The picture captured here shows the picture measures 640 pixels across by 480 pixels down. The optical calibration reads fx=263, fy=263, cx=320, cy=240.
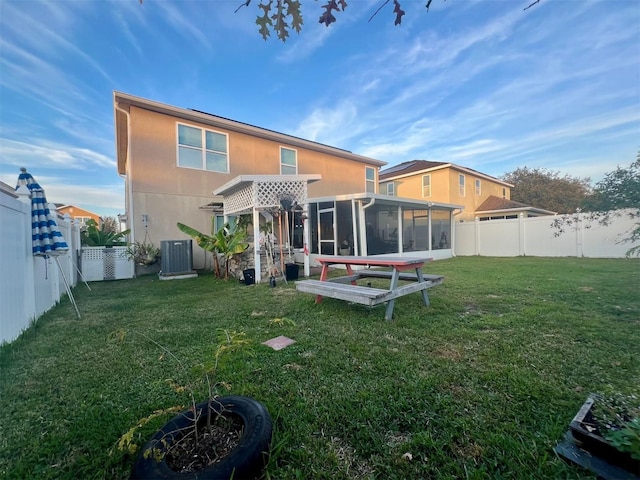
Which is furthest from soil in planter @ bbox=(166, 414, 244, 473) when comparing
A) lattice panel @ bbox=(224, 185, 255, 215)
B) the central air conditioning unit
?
the central air conditioning unit

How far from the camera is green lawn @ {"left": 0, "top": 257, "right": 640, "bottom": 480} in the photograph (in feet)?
5.37

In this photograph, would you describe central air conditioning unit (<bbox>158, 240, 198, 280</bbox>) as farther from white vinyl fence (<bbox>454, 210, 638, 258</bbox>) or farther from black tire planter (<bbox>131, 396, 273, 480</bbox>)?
white vinyl fence (<bbox>454, 210, 638, 258</bbox>)

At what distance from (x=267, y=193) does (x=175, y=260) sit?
434 centimetres

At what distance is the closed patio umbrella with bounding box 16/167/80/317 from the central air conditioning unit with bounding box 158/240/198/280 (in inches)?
188

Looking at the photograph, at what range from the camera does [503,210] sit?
19891 millimetres

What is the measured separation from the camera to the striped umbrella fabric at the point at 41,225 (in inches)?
172

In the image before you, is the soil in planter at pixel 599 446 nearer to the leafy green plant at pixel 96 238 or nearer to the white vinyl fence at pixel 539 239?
the white vinyl fence at pixel 539 239

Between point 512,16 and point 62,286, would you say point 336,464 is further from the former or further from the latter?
point 62,286

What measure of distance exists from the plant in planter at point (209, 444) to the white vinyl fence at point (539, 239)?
47.4ft

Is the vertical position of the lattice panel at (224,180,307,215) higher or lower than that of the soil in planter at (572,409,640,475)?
higher

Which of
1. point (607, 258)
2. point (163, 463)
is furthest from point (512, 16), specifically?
point (607, 258)

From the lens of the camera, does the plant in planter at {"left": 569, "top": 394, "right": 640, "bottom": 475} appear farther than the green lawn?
No

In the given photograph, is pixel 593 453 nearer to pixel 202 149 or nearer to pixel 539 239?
pixel 202 149

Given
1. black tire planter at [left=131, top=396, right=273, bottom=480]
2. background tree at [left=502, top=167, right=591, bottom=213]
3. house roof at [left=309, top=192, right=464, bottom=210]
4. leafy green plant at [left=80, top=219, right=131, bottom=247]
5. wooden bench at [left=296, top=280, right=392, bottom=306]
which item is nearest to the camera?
black tire planter at [left=131, top=396, right=273, bottom=480]
